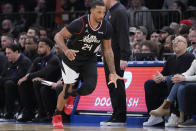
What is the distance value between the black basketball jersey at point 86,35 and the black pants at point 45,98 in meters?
2.83

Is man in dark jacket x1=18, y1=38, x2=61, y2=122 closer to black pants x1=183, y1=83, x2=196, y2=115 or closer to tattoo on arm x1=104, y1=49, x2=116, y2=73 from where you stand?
tattoo on arm x1=104, y1=49, x2=116, y2=73

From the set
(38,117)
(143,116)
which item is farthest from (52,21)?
(143,116)

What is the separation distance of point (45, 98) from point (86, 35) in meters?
3.14

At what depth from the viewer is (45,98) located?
1100 centimetres

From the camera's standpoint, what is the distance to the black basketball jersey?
324 inches

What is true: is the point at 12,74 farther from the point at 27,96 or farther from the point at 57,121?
the point at 57,121

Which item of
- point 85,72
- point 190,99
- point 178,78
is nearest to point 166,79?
point 178,78

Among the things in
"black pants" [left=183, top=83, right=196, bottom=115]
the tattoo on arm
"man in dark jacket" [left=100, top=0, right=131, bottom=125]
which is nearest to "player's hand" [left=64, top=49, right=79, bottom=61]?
the tattoo on arm

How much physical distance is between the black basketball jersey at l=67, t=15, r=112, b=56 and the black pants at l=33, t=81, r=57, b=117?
2832 mm

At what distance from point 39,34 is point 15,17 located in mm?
3520

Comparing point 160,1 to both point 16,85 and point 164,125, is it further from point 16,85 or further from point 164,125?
point 164,125

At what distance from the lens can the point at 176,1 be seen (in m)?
13.7

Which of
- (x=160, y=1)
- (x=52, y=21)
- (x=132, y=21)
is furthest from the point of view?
(x=52, y=21)

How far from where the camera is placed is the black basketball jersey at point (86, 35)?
8.24 meters
